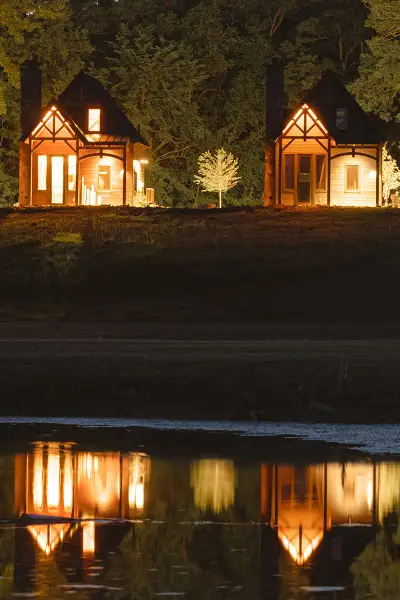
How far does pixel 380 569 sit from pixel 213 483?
4.59 meters

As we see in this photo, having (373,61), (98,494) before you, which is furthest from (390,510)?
(373,61)

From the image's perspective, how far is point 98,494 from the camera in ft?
50.3

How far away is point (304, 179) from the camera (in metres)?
65.1

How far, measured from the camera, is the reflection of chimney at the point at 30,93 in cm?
6588

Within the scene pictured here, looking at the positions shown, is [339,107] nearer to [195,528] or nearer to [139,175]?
[139,175]

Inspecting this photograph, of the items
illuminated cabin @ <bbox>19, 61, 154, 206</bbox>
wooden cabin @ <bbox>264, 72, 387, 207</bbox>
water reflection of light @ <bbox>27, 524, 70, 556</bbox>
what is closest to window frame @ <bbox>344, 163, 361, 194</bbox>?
wooden cabin @ <bbox>264, 72, 387, 207</bbox>

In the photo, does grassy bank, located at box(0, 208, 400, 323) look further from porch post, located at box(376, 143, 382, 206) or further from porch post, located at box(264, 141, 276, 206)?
porch post, located at box(264, 141, 276, 206)

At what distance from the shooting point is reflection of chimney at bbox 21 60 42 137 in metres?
65.9

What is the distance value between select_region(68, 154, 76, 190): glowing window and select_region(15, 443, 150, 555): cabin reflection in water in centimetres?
4719

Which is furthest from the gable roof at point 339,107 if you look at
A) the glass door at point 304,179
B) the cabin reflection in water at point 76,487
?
the cabin reflection in water at point 76,487

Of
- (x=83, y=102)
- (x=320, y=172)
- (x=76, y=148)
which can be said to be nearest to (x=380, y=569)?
(x=320, y=172)

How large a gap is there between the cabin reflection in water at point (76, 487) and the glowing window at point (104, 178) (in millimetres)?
47255

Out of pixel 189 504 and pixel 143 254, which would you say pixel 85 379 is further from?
pixel 143 254

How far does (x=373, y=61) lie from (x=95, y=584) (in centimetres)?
5685
